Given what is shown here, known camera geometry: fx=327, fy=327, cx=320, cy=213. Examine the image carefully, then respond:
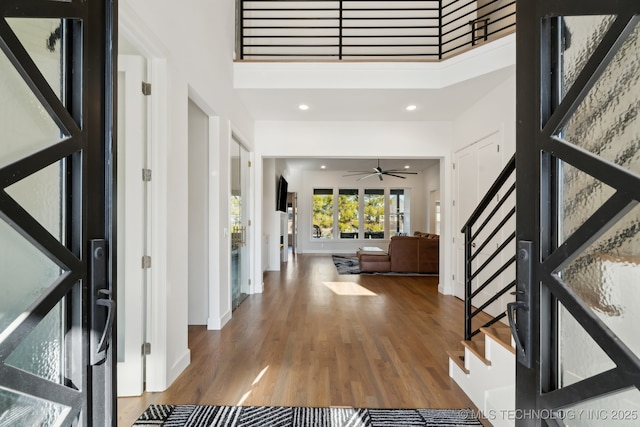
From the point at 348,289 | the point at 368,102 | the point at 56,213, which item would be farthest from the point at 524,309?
the point at 348,289

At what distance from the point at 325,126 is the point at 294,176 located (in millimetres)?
6101

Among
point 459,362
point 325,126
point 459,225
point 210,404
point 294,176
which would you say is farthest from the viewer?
point 294,176

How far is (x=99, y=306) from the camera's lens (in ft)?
3.03

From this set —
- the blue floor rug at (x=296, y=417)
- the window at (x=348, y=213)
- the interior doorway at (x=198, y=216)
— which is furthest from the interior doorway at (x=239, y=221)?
the window at (x=348, y=213)

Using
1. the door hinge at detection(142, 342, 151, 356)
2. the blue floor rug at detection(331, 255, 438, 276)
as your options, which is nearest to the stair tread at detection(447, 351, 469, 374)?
the door hinge at detection(142, 342, 151, 356)

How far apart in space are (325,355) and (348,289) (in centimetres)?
272

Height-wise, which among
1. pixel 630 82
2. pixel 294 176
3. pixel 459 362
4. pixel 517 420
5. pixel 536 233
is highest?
pixel 294 176

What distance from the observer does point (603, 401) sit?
79 centimetres

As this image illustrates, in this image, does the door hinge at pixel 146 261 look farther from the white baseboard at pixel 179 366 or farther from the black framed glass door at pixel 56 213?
the black framed glass door at pixel 56 213

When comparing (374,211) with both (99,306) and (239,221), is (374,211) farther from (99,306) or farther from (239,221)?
(99,306)

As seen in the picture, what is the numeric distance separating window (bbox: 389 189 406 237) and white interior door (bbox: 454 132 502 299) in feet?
21.2

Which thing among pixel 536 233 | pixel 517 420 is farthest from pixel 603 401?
pixel 536 233

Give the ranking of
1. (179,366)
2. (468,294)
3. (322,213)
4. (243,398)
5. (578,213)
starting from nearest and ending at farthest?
(578,213) < (243,398) < (468,294) < (179,366) < (322,213)

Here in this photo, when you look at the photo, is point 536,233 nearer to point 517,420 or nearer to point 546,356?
point 546,356
